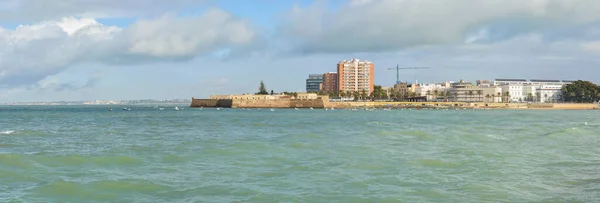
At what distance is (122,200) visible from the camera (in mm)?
11320

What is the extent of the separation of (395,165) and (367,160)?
4.39ft

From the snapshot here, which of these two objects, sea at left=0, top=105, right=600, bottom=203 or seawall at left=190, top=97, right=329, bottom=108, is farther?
seawall at left=190, top=97, right=329, bottom=108

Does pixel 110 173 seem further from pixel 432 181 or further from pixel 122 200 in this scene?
pixel 432 181

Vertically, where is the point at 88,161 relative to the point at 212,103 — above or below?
below

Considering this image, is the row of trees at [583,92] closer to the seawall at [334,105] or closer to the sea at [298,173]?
the seawall at [334,105]

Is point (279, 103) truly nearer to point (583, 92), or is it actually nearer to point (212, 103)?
point (212, 103)

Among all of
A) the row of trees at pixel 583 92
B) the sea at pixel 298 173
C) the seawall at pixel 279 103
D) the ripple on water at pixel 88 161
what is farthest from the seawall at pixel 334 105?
the ripple on water at pixel 88 161

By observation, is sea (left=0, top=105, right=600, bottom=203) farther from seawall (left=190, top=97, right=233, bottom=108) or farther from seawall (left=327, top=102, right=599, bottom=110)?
seawall (left=190, top=97, right=233, bottom=108)

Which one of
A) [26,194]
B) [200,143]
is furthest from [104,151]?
[26,194]

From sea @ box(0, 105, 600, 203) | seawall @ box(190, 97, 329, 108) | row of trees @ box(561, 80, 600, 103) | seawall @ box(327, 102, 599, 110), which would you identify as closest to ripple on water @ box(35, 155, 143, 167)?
sea @ box(0, 105, 600, 203)

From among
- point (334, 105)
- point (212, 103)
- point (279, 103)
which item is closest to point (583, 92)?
point (334, 105)

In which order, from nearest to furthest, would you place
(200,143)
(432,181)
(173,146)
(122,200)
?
(122,200) → (432,181) → (173,146) → (200,143)

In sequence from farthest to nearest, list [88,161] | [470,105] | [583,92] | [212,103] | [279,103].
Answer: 1. [583,92]
2. [212,103]
3. [470,105]
4. [279,103]
5. [88,161]

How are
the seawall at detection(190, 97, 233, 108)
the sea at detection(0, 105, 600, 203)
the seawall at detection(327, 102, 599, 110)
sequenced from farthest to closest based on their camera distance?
1. the seawall at detection(190, 97, 233, 108)
2. the seawall at detection(327, 102, 599, 110)
3. the sea at detection(0, 105, 600, 203)
